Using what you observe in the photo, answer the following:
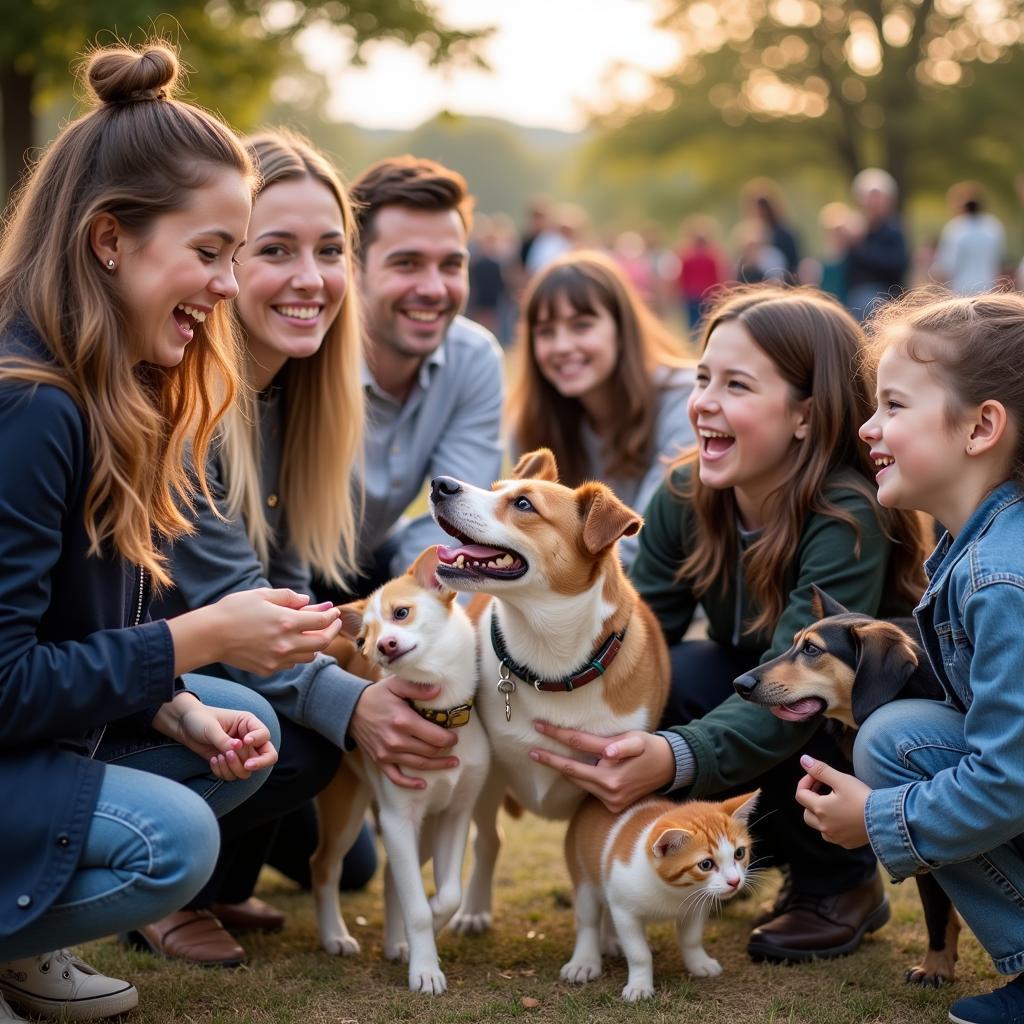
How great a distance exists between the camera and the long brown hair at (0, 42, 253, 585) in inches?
106

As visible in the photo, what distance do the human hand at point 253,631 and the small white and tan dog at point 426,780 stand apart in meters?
0.51

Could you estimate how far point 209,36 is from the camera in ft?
42.3

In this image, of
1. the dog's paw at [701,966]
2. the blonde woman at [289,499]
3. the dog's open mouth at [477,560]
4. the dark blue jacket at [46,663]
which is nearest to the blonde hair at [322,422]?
the blonde woman at [289,499]

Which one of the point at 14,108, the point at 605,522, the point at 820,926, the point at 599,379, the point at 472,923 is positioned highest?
the point at 14,108

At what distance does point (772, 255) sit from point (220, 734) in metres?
17.7

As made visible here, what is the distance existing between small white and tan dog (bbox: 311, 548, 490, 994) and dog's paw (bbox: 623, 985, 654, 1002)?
0.48 m

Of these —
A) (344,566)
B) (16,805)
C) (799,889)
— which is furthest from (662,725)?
(16,805)

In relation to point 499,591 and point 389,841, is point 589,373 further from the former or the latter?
point 389,841

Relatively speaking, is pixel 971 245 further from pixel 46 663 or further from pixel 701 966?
pixel 46 663

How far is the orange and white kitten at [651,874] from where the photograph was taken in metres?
3.32

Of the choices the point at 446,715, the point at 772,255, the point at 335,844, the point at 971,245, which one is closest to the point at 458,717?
the point at 446,715

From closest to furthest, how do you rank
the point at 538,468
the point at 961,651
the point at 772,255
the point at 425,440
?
the point at 961,651 → the point at 538,468 → the point at 425,440 → the point at 772,255

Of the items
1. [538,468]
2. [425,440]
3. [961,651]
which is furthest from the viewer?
[425,440]

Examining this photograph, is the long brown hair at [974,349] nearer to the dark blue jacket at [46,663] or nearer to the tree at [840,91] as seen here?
the dark blue jacket at [46,663]
